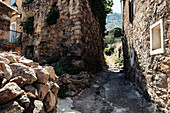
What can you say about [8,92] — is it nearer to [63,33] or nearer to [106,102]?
[106,102]

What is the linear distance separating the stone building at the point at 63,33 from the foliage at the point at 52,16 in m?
0.14

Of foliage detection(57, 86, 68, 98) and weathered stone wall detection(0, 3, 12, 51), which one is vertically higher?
weathered stone wall detection(0, 3, 12, 51)

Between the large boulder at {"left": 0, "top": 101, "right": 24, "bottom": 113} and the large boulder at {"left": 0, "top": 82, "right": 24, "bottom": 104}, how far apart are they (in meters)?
0.05

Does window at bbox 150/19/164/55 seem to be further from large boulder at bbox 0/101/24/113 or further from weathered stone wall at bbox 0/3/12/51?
weathered stone wall at bbox 0/3/12/51

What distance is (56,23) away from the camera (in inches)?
237

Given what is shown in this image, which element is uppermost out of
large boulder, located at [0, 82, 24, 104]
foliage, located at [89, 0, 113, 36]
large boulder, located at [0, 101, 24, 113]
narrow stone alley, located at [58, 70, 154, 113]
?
foliage, located at [89, 0, 113, 36]

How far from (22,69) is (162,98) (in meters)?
2.75

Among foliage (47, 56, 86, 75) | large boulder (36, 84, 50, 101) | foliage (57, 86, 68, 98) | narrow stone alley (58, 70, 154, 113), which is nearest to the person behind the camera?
large boulder (36, 84, 50, 101)

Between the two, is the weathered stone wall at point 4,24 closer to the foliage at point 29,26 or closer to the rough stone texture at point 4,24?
the rough stone texture at point 4,24

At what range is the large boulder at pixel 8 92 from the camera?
1.12 meters

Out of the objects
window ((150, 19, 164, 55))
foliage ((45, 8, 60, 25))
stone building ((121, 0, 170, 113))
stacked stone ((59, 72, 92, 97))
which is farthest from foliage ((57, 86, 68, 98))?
foliage ((45, 8, 60, 25))

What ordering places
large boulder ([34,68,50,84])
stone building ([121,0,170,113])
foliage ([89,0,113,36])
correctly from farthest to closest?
foliage ([89,0,113,36])
stone building ([121,0,170,113])
large boulder ([34,68,50,84])

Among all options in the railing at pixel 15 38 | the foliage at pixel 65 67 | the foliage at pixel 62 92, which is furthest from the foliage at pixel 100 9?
the railing at pixel 15 38

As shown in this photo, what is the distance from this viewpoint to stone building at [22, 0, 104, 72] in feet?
16.9
